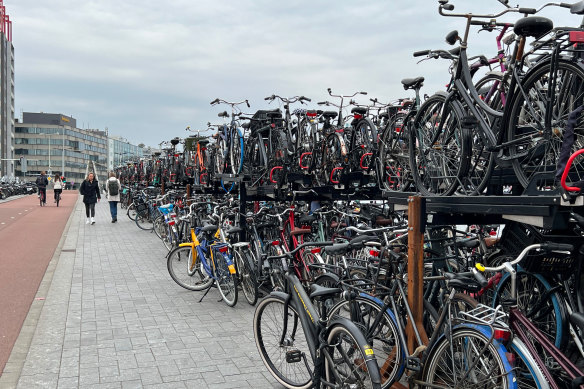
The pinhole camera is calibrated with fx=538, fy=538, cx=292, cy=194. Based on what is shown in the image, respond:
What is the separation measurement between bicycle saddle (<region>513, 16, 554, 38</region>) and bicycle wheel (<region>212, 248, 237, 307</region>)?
4.84 metres

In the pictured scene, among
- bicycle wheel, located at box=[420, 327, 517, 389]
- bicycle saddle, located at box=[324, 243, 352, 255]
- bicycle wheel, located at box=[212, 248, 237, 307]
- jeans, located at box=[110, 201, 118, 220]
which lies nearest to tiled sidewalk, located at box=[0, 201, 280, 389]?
bicycle wheel, located at box=[212, 248, 237, 307]

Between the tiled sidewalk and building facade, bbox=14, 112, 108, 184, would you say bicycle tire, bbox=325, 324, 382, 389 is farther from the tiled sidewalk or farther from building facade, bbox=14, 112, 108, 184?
building facade, bbox=14, 112, 108, 184

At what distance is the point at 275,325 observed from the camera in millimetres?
4395

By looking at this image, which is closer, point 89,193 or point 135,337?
point 135,337

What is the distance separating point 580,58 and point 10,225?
765 inches

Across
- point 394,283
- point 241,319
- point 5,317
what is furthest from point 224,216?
point 394,283

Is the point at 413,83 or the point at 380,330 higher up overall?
the point at 413,83

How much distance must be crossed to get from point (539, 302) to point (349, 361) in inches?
51.3

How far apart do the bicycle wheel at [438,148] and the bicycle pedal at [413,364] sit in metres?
1.31

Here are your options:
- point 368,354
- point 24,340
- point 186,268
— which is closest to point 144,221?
point 186,268

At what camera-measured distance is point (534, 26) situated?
3.12m

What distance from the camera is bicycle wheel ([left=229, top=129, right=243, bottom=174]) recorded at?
33.8 feet

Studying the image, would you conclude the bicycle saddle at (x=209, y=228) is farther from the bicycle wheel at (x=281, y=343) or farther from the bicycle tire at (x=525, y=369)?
the bicycle tire at (x=525, y=369)

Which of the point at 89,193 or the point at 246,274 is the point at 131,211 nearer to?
the point at 89,193
